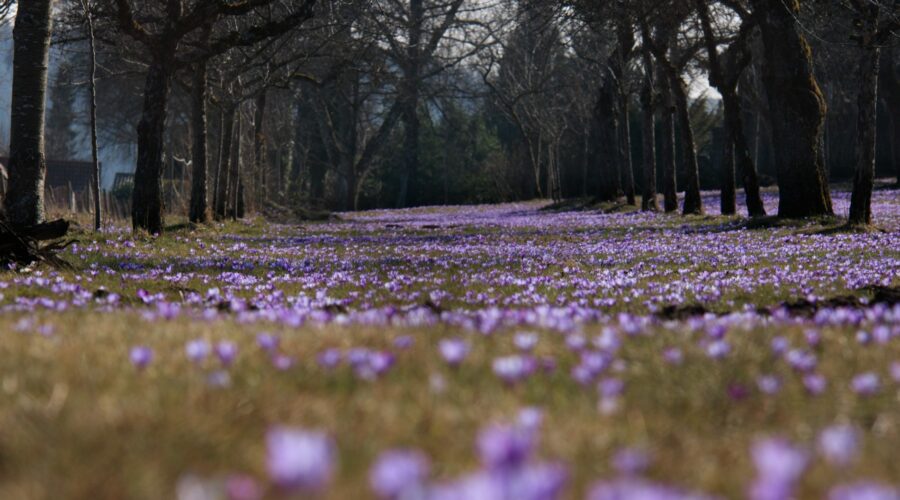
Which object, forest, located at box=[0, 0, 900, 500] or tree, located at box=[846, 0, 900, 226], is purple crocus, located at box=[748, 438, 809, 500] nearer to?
forest, located at box=[0, 0, 900, 500]

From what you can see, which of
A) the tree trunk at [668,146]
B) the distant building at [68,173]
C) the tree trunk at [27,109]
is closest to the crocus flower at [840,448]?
the tree trunk at [27,109]

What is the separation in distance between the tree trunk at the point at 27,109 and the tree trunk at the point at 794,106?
17.3 m

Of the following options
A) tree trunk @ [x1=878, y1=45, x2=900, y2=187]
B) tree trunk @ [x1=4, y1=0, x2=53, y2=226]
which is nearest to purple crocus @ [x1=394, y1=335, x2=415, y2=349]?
tree trunk @ [x1=4, y1=0, x2=53, y2=226]

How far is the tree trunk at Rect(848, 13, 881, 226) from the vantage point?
54.6 feet

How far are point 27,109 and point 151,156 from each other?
5.79m

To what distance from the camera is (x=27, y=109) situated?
1180 cm

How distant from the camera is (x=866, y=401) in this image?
3.08m

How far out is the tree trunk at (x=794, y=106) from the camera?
63.9 ft

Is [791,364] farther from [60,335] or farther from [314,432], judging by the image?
[60,335]

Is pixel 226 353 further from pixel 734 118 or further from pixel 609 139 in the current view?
pixel 609 139

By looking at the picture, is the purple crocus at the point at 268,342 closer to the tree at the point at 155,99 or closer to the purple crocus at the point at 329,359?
the purple crocus at the point at 329,359

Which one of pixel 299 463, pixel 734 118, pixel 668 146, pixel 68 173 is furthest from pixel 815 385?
pixel 68 173

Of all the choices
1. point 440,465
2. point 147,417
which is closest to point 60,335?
point 147,417

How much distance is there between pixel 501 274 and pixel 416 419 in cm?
878
